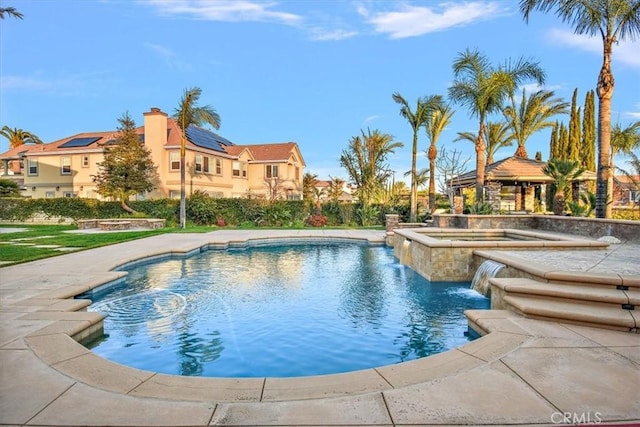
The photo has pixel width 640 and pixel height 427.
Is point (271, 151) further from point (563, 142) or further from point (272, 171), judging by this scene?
point (563, 142)

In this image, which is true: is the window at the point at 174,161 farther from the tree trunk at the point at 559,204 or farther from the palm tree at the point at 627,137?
the palm tree at the point at 627,137

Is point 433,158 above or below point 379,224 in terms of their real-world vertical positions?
above

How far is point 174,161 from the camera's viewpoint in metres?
29.2

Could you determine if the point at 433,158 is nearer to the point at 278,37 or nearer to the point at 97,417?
the point at 278,37

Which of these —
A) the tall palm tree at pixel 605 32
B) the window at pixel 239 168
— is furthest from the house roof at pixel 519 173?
the window at pixel 239 168

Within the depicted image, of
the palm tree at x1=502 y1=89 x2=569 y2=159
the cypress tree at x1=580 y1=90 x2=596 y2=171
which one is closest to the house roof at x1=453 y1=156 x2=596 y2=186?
the palm tree at x1=502 y1=89 x2=569 y2=159

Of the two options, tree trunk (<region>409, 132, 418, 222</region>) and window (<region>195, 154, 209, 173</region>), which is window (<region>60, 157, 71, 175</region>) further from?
tree trunk (<region>409, 132, 418, 222</region>)

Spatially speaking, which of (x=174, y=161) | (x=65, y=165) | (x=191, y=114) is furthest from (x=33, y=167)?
(x=191, y=114)

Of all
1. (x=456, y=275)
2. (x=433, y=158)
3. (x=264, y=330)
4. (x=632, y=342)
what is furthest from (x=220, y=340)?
(x=433, y=158)

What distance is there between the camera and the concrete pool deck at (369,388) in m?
2.74

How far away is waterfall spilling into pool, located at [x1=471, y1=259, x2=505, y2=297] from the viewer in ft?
24.5

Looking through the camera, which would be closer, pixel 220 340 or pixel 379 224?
pixel 220 340

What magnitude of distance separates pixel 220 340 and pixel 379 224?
20.1 meters

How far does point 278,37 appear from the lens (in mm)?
17250
